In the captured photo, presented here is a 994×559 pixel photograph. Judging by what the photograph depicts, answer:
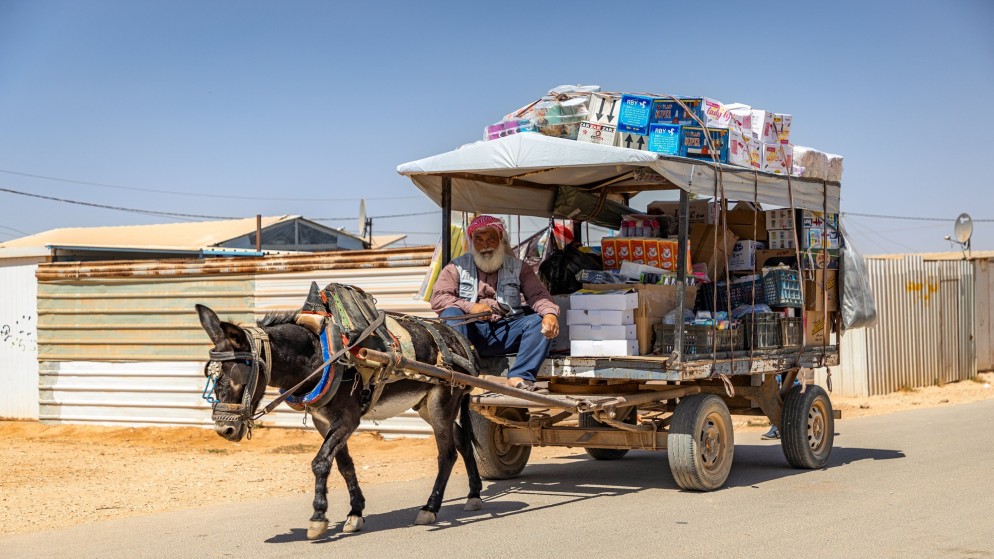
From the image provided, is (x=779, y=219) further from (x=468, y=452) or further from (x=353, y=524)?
→ (x=353, y=524)

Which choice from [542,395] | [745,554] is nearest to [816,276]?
[542,395]

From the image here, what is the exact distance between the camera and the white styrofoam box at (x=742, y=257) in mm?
9930

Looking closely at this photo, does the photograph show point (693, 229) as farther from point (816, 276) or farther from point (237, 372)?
point (237, 372)

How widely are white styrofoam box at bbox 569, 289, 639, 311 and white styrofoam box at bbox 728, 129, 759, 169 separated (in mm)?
1580

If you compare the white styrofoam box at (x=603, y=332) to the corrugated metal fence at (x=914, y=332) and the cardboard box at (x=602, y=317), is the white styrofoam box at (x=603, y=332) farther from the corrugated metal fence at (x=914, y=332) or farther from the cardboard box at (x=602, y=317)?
the corrugated metal fence at (x=914, y=332)

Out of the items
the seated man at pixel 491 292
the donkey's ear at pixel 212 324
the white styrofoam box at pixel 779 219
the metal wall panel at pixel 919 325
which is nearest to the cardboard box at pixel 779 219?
the white styrofoam box at pixel 779 219

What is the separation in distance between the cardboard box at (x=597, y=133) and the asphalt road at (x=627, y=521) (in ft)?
9.43

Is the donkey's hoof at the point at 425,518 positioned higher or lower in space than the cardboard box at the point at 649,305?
lower

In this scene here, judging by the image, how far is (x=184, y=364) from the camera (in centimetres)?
1466

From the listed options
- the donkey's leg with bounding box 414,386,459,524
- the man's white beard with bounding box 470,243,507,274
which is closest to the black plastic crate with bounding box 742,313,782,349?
the man's white beard with bounding box 470,243,507,274

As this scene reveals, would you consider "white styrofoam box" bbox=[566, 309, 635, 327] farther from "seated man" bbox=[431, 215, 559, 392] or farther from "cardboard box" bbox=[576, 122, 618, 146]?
"cardboard box" bbox=[576, 122, 618, 146]

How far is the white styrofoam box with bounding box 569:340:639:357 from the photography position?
26.8 ft

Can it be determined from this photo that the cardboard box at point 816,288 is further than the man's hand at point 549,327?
Yes

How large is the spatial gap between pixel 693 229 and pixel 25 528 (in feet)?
20.1
